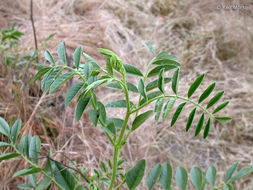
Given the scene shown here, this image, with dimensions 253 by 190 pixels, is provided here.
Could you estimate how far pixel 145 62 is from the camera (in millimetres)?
1968

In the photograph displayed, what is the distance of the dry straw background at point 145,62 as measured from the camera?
3.96ft

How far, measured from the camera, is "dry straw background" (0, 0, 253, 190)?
121 centimetres

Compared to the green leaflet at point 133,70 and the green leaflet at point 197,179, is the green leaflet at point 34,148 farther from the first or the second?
the green leaflet at point 197,179

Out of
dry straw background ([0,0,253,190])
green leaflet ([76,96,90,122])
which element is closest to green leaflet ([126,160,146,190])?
green leaflet ([76,96,90,122])

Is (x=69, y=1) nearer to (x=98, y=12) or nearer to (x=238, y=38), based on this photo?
(x=98, y=12)

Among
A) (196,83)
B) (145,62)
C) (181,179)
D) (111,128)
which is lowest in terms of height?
(181,179)

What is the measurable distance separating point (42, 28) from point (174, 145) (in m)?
1.38

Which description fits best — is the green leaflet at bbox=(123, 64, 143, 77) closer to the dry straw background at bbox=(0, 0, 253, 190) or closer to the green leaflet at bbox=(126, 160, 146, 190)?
the green leaflet at bbox=(126, 160, 146, 190)

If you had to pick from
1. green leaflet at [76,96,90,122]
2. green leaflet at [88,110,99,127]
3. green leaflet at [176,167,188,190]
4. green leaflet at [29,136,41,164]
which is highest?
green leaflet at [76,96,90,122]

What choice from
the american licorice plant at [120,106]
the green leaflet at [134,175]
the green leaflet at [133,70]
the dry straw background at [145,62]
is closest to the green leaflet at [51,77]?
the american licorice plant at [120,106]

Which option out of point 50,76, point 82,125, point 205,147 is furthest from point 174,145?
point 50,76

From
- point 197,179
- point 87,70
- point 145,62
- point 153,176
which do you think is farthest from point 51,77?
point 145,62

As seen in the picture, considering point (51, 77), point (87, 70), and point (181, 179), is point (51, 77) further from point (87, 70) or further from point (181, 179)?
point (181, 179)

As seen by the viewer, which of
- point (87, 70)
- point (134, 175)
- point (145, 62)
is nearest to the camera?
point (87, 70)
